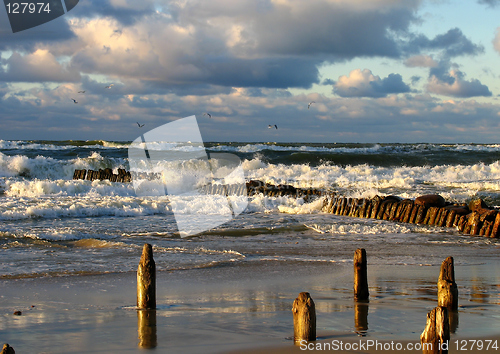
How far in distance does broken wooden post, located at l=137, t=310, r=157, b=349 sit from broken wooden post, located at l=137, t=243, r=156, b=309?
0.36 ft

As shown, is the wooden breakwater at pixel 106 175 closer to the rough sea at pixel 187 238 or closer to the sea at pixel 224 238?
the sea at pixel 224 238

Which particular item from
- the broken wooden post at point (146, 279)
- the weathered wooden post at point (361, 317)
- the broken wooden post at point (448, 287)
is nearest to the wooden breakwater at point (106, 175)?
the broken wooden post at point (146, 279)

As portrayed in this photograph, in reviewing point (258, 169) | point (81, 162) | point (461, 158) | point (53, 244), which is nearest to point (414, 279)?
point (53, 244)

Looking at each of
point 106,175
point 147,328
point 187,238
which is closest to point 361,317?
point 147,328

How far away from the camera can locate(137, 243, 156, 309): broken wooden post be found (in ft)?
20.3

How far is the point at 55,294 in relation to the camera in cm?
765

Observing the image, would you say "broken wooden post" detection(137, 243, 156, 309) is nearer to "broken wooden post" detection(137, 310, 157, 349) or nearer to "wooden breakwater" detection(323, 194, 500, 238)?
"broken wooden post" detection(137, 310, 157, 349)

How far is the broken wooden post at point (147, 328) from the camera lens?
5.45 metres

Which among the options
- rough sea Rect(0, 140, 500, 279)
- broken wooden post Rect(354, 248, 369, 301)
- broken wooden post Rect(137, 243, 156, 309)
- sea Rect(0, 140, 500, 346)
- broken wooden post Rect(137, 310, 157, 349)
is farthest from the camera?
rough sea Rect(0, 140, 500, 279)

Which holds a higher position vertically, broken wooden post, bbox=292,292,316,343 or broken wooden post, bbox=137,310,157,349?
broken wooden post, bbox=292,292,316,343

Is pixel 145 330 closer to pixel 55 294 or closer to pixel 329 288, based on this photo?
pixel 55 294

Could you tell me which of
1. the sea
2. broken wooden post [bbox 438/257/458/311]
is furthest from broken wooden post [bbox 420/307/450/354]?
broken wooden post [bbox 438/257/458/311]

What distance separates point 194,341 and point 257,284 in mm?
3014

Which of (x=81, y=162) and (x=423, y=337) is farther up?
(x=81, y=162)
